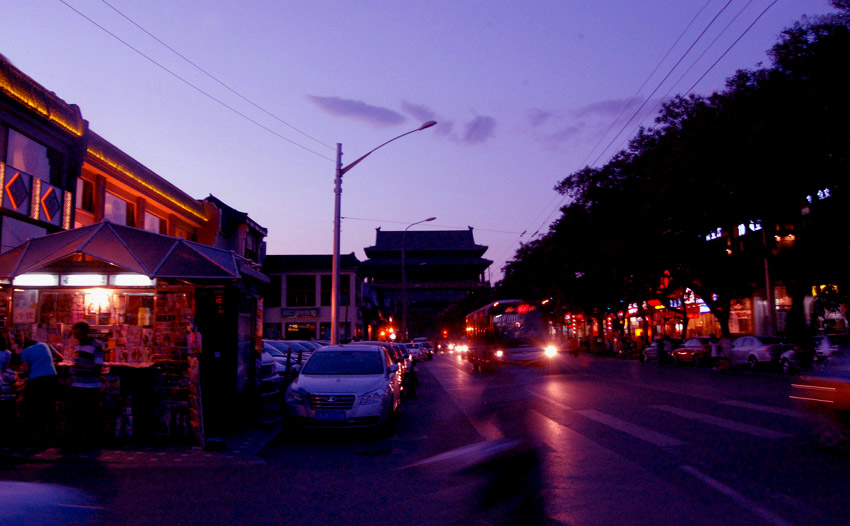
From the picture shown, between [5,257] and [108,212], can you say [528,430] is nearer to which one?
[5,257]

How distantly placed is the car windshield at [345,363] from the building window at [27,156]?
9.75 metres

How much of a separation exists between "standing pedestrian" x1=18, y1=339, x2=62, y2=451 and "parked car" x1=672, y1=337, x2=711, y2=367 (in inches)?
1293

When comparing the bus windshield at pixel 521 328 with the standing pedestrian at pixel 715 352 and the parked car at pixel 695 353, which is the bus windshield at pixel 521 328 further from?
the parked car at pixel 695 353

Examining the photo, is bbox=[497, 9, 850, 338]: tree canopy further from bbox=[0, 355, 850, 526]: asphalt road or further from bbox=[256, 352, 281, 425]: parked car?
bbox=[256, 352, 281, 425]: parked car

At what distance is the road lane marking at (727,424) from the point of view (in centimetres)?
1008

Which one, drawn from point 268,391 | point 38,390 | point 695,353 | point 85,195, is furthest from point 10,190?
point 695,353

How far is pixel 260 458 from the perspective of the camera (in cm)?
945

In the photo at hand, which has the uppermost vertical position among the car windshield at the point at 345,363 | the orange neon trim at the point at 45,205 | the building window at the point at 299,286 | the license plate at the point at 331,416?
the building window at the point at 299,286

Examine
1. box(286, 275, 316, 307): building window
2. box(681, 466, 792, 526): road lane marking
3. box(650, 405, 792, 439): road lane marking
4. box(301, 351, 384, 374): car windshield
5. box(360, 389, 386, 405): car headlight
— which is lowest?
box(681, 466, 792, 526): road lane marking

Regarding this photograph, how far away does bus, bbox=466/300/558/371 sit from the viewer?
29.6 metres

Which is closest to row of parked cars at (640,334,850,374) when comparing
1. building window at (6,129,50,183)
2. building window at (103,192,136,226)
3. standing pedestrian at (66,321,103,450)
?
standing pedestrian at (66,321,103,450)

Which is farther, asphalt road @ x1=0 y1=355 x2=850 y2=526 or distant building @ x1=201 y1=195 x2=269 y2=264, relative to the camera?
distant building @ x1=201 y1=195 x2=269 y2=264

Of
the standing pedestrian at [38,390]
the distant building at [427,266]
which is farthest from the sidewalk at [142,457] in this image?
the distant building at [427,266]

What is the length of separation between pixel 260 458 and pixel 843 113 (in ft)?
61.6
